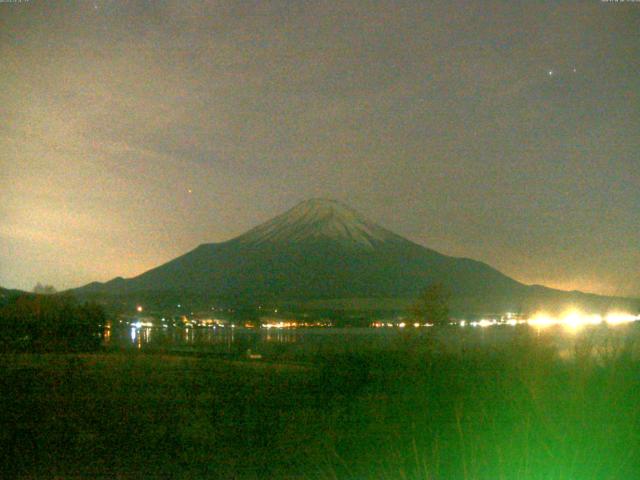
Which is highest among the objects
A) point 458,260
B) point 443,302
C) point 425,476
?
point 458,260

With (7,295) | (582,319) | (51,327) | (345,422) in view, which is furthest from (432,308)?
(345,422)

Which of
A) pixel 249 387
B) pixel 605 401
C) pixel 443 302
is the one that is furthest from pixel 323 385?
pixel 443 302

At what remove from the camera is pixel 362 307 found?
79250 millimetres

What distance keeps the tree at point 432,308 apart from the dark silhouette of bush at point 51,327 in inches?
614

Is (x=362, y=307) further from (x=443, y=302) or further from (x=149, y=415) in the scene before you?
(x=149, y=415)

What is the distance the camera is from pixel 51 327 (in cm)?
3809

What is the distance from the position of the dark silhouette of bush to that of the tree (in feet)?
51.2

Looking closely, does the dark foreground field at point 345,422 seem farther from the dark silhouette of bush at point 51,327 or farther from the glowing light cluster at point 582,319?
the dark silhouette of bush at point 51,327

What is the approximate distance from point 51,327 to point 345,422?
28.2 m

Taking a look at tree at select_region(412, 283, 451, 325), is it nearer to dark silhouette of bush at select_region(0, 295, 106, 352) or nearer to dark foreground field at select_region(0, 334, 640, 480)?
dark silhouette of bush at select_region(0, 295, 106, 352)

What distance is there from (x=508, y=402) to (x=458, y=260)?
273 feet

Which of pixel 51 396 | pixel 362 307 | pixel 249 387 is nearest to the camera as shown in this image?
pixel 51 396

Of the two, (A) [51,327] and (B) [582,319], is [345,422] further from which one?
(B) [582,319]

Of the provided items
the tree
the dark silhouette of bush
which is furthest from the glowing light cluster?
the dark silhouette of bush
